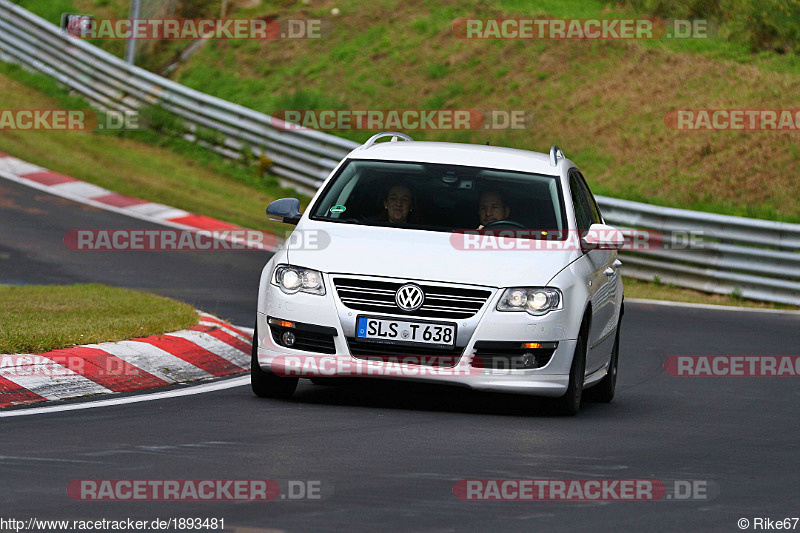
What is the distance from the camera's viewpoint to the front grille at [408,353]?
8492mm

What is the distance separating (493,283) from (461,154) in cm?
171

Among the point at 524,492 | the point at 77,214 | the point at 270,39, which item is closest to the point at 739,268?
the point at 77,214

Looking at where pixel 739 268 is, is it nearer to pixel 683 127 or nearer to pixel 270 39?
pixel 683 127

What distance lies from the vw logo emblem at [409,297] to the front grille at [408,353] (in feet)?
0.74

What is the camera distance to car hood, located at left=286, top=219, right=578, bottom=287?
8.56m

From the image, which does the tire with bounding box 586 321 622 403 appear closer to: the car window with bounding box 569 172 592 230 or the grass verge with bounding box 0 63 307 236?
the car window with bounding box 569 172 592 230

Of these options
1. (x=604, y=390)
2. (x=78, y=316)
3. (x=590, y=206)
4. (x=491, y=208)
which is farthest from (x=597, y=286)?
(x=78, y=316)

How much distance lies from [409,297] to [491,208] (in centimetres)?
131

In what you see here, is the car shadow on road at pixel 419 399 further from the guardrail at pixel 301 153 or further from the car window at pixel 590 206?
the guardrail at pixel 301 153

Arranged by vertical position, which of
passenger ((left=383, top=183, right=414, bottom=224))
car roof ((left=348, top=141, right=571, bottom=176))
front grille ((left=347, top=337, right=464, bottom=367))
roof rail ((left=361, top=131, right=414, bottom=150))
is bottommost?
front grille ((left=347, top=337, right=464, bottom=367))

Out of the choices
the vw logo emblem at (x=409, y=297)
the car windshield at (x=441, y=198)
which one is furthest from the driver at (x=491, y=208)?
the vw logo emblem at (x=409, y=297)

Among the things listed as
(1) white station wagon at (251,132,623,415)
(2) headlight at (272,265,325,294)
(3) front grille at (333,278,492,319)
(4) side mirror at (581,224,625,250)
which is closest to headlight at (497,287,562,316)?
(1) white station wagon at (251,132,623,415)

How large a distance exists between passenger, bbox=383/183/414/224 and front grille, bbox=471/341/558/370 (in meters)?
1.26

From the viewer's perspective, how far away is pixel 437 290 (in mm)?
8508
